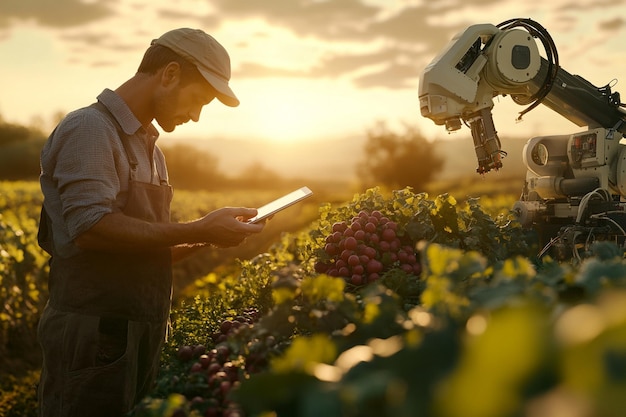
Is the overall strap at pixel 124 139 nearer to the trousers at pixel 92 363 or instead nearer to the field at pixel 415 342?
the trousers at pixel 92 363

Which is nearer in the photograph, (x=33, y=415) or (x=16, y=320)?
(x=33, y=415)

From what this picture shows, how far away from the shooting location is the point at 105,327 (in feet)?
8.57

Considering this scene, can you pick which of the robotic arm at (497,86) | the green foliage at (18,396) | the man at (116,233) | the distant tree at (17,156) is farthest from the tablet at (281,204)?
the distant tree at (17,156)

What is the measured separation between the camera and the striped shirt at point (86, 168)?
2.49 m

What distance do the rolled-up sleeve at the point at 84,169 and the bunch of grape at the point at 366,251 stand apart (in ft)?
3.02

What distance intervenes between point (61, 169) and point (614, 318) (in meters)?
2.26

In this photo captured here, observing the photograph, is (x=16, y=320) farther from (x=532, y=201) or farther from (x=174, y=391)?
(x=174, y=391)

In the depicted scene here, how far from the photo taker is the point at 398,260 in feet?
9.06

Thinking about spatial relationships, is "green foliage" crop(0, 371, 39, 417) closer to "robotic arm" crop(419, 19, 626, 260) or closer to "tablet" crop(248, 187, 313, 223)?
"tablet" crop(248, 187, 313, 223)

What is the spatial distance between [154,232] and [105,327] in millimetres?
438

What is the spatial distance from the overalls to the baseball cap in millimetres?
419

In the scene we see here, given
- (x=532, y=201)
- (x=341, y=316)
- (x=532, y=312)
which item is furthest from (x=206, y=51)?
(x=532, y=201)

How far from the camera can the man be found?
2529 millimetres

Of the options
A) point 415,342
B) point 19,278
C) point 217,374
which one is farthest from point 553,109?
point 19,278
